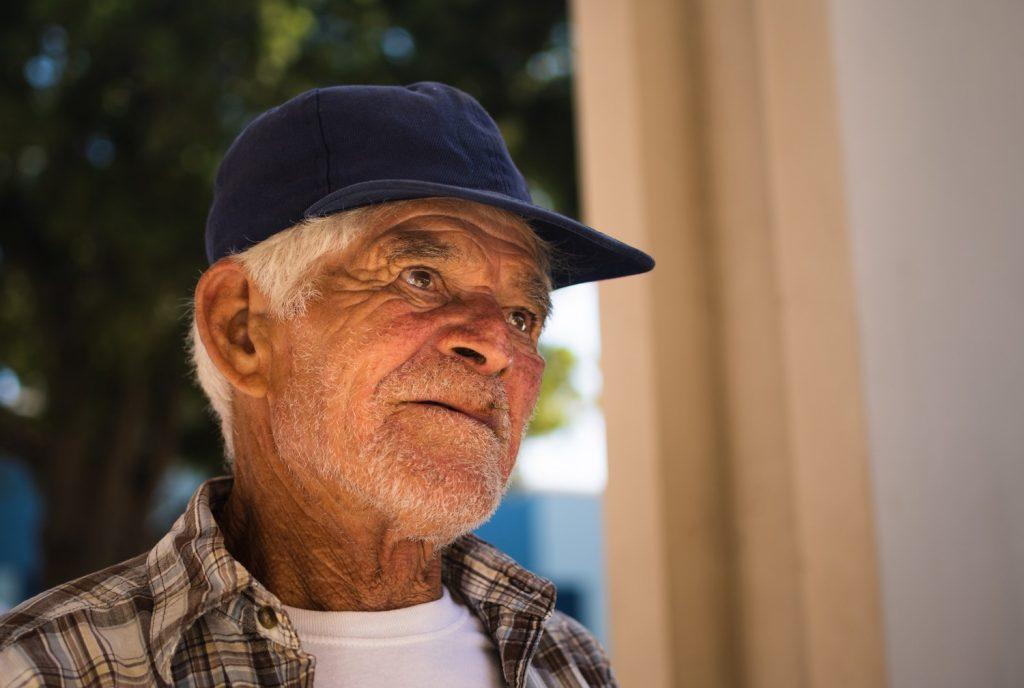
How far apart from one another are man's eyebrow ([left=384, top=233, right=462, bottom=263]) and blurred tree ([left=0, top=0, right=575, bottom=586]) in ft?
17.4

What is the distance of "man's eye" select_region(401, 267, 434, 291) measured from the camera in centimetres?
179

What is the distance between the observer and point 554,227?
6.52ft

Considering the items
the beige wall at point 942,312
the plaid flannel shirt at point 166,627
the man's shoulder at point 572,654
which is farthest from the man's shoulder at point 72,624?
the beige wall at point 942,312

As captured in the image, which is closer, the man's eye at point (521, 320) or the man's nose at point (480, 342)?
the man's nose at point (480, 342)

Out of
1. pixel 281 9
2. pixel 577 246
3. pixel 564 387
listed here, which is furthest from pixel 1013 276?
pixel 564 387

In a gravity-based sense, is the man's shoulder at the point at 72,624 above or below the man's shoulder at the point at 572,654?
above

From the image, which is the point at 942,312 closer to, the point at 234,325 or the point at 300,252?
the point at 300,252

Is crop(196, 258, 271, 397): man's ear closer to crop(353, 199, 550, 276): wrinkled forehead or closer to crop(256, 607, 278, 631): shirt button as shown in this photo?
crop(353, 199, 550, 276): wrinkled forehead

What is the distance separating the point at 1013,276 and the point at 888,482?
0.53 metres

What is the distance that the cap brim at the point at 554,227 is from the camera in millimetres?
1672

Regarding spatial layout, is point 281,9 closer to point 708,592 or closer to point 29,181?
point 29,181

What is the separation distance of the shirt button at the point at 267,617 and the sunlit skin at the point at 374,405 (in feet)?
0.63

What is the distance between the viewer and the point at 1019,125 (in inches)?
87.7

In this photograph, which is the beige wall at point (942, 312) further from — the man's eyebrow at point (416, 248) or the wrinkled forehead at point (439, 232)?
the man's eyebrow at point (416, 248)
